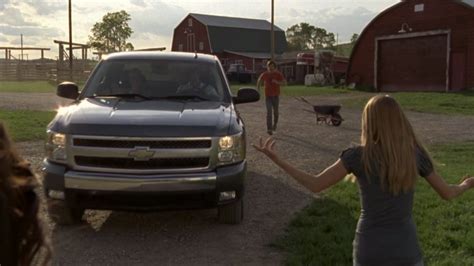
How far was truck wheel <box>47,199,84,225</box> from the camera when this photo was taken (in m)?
5.57

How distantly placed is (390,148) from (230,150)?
8.52ft

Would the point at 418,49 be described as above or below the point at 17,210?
above

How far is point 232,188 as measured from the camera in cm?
546

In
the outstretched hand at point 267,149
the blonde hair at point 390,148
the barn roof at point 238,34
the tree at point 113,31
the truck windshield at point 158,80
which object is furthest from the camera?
the tree at point 113,31

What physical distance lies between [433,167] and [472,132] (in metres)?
13.5

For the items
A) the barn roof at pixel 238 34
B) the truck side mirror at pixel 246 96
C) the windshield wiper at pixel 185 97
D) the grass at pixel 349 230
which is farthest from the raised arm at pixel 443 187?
the barn roof at pixel 238 34

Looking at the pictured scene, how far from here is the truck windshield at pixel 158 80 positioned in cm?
654

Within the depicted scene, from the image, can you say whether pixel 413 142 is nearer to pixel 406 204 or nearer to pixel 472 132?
pixel 406 204

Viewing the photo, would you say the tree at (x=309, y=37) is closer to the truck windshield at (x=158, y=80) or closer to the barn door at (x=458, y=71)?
the barn door at (x=458, y=71)

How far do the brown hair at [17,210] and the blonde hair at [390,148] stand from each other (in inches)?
75.4

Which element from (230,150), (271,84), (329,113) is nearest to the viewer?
(230,150)

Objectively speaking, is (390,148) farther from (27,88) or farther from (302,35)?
(302,35)

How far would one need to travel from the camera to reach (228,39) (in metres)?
69.8

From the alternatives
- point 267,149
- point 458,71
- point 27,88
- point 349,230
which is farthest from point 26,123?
point 27,88
